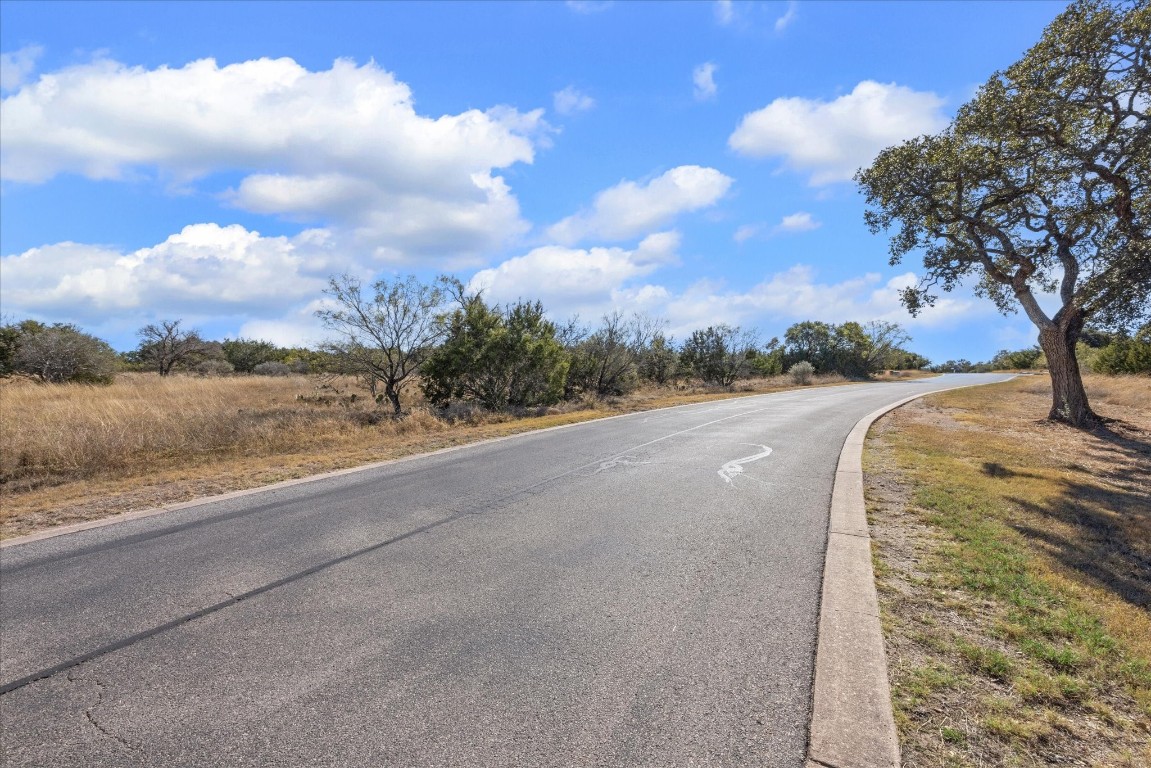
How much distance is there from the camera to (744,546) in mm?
5082

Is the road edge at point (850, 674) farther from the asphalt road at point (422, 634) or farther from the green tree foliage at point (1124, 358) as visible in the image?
the green tree foliage at point (1124, 358)

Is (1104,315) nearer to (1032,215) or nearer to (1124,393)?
(1032,215)

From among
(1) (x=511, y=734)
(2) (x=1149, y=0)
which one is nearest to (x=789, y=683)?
(1) (x=511, y=734)

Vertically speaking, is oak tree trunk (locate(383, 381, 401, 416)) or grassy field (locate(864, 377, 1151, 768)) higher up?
oak tree trunk (locate(383, 381, 401, 416))

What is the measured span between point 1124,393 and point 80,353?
1992 inches

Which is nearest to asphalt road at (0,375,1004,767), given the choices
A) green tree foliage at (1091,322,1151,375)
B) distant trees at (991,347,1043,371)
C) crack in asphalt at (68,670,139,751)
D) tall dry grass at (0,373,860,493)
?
crack in asphalt at (68,670,139,751)

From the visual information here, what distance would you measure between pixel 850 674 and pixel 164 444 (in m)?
13.7

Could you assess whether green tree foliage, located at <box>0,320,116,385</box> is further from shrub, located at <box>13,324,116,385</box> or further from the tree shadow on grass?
the tree shadow on grass

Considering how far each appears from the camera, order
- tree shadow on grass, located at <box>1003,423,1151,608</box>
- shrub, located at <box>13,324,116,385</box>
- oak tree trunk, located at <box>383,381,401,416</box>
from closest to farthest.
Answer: tree shadow on grass, located at <box>1003,423,1151,608</box> → oak tree trunk, located at <box>383,381,401,416</box> → shrub, located at <box>13,324,116,385</box>

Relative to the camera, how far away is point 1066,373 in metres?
15.6

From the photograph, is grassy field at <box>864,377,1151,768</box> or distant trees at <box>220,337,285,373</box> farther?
distant trees at <box>220,337,285,373</box>

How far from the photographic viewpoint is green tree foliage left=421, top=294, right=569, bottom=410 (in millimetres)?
20328

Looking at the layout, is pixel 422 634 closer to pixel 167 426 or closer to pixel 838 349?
pixel 167 426

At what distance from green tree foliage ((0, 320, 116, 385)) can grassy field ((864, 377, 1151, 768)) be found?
3346 centimetres
